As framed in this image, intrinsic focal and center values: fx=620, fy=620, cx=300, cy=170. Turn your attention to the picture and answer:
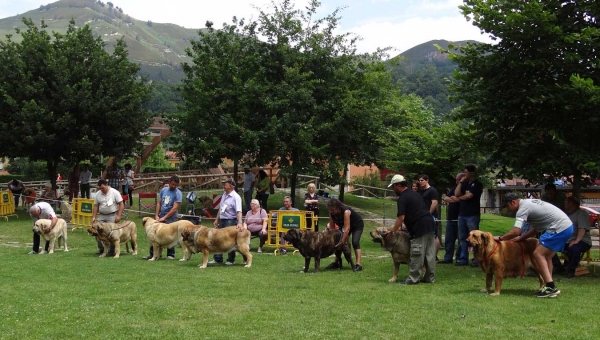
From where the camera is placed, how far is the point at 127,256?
15.6 metres

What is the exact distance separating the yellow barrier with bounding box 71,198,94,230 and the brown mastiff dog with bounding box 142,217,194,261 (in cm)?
794

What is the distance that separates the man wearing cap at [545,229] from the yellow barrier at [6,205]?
22.6m

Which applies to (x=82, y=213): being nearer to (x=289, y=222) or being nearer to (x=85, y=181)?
(x=85, y=181)

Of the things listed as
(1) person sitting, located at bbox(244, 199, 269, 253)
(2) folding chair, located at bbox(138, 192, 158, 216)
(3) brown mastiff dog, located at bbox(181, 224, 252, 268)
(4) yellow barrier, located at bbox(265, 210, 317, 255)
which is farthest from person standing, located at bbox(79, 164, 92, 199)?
(3) brown mastiff dog, located at bbox(181, 224, 252, 268)

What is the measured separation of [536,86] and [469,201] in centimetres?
271

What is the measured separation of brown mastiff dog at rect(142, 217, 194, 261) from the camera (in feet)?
47.0

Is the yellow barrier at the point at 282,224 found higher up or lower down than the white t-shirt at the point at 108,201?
lower down

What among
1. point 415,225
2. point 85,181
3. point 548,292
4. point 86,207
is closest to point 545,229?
point 548,292

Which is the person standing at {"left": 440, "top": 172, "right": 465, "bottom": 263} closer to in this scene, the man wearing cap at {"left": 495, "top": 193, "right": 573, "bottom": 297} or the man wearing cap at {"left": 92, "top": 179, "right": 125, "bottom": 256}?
the man wearing cap at {"left": 495, "top": 193, "right": 573, "bottom": 297}

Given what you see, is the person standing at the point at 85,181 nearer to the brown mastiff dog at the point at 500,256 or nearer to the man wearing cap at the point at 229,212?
the man wearing cap at the point at 229,212

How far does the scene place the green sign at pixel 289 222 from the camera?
1675 cm

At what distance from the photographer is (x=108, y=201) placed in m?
15.1

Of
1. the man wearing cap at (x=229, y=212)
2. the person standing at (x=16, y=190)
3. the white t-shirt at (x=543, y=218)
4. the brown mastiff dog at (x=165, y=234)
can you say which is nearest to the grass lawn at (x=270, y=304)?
the man wearing cap at (x=229, y=212)

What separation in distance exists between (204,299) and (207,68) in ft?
62.2
